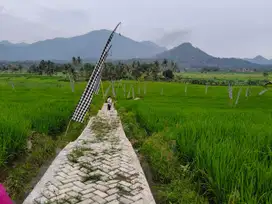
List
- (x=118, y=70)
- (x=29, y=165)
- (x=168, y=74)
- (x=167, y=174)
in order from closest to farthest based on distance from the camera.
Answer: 1. (x=167, y=174)
2. (x=29, y=165)
3. (x=118, y=70)
4. (x=168, y=74)

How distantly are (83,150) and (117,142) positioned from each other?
145 cm

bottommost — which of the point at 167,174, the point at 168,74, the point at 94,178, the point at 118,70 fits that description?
the point at 94,178

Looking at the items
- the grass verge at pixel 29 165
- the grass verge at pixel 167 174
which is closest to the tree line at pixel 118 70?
the grass verge at pixel 29 165

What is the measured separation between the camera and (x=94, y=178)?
568cm

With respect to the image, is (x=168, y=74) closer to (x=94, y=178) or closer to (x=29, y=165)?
(x=29, y=165)

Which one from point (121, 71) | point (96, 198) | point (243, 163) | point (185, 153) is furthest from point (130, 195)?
point (121, 71)

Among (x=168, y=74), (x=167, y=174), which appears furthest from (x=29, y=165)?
(x=168, y=74)

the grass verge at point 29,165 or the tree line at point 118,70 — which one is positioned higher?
the tree line at point 118,70

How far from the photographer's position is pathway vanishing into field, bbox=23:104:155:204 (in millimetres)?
4781

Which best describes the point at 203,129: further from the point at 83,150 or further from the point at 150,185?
the point at 83,150

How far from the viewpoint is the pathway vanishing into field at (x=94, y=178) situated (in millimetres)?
4781

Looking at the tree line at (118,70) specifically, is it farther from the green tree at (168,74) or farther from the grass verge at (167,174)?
the grass verge at (167,174)

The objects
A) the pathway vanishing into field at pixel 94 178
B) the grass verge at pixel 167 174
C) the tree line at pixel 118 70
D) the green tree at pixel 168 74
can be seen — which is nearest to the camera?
the grass verge at pixel 167 174

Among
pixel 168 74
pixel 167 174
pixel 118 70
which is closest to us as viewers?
pixel 167 174
